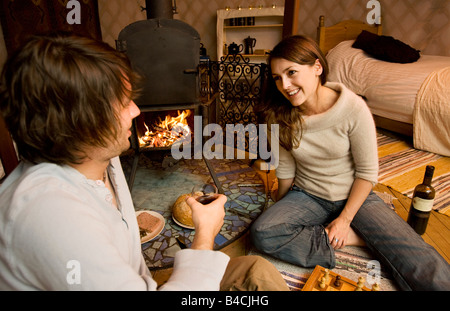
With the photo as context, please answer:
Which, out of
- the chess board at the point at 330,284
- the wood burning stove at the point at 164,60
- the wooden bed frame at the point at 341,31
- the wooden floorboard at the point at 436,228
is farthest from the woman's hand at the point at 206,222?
the wooden bed frame at the point at 341,31

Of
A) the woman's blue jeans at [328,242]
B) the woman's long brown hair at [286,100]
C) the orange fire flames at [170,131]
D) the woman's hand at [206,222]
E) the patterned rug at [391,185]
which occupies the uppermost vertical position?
the woman's long brown hair at [286,100]

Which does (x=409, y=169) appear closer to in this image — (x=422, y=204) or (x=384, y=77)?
(x=422, y=204)

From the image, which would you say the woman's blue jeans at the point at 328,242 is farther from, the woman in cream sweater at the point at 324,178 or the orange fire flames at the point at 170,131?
the orange fire flames at the point at 170,131

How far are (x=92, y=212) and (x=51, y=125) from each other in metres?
0.18

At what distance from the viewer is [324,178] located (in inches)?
53.9

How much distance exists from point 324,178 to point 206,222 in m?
0.78

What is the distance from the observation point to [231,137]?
2.62 metres

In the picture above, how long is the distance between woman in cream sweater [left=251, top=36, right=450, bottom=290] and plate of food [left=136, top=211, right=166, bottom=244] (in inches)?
19.5

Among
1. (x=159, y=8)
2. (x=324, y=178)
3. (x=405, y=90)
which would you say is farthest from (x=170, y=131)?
(x=405, y=90)

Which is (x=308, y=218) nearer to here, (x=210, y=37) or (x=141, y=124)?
(x=141, y=124)

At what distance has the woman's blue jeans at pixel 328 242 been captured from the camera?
3.54 ft
